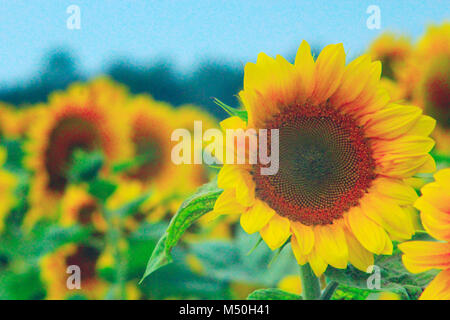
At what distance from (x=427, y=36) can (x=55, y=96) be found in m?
1.01

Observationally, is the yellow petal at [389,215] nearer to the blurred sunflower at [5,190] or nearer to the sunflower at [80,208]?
the sunflower at [80,208]

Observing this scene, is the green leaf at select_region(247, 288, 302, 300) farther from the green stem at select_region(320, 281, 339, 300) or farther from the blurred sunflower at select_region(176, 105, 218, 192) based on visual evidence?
the blurred sunflower at select_region(176, 105, 218, 192)

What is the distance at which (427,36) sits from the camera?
1.34 meters

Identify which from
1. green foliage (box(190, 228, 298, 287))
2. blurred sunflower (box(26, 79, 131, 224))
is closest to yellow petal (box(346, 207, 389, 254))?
green foliage (box(190, 228, 298, 287))

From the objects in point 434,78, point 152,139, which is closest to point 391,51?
point 434,78

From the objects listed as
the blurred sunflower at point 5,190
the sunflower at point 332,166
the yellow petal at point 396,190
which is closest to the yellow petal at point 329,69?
the sunflower at point 332,166

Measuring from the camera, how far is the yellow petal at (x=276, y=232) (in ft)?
1.60

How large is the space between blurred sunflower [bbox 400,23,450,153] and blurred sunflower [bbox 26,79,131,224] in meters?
0.75

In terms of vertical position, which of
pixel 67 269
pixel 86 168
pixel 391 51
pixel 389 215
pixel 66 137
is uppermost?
pixel 391 51

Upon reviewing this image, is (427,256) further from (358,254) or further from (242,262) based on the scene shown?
(242,262)

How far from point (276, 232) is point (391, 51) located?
1306 mm

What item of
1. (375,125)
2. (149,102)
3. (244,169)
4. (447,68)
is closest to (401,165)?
(375,125)

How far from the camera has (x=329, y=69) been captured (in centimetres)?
52
